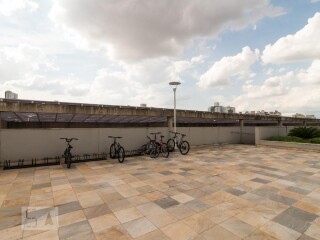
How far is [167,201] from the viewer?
5012 millimetres

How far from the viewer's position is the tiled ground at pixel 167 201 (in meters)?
3.66

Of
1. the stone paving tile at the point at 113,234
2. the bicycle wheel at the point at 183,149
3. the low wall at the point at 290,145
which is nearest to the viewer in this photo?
the stone paving tile at the point at 113,234

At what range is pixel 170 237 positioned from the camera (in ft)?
11.4

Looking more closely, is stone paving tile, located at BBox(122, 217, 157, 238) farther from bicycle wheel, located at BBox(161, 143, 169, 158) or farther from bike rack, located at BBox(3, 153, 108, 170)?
bicycle wheel, located at BBox(161, 143, 169, 158)

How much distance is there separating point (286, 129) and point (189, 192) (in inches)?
733

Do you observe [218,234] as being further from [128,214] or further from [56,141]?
[56,141]

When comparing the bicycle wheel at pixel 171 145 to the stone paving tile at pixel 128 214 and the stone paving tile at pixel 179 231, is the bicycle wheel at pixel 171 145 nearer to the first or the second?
the stone paving tile at pixel 128 214

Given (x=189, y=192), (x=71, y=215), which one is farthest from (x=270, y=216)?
(x=71, y=215)

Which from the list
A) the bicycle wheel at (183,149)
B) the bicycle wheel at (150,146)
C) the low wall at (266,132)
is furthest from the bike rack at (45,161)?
the low wall at (266,132)

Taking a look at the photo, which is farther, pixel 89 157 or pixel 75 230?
pixel 89 157

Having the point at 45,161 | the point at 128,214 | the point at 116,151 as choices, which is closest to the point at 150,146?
the point at 116,151

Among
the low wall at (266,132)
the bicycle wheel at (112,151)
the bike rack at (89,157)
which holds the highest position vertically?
the low wall at (266,132)

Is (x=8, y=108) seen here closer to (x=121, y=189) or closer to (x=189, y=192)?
(x=121, y=189)

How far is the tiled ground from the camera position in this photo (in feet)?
12.0
